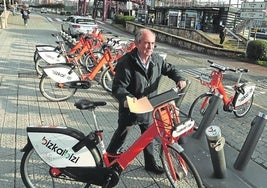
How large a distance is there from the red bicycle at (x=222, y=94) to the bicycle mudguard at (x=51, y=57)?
3720 millimetres

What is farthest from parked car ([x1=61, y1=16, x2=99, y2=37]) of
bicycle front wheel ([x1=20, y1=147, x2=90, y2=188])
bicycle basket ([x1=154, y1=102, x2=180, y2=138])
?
bicycle basket ([x1=154, y1=102, x2=180, y2=138])

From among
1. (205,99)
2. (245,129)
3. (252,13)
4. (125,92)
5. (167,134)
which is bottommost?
(245,129)

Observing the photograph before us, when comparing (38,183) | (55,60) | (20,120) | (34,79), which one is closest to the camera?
(38,183)

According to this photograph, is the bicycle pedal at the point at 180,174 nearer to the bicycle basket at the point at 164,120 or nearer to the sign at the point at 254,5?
the bicycle basket at the point at 164,120

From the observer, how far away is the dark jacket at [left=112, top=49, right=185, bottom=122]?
9.75ft

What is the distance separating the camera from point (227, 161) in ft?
13.8

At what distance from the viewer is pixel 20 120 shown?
505 cm

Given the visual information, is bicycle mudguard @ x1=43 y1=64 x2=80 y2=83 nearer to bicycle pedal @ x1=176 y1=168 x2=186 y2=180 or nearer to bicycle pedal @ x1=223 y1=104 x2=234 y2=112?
bicycle pedal @ x1=223 y1=104 x2=234 y2=112

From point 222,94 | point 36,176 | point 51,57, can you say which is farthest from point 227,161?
point 51,57

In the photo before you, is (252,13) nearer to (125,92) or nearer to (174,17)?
(125,92)

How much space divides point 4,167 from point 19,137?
877mm

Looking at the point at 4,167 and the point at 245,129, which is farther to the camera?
the point at 245,129

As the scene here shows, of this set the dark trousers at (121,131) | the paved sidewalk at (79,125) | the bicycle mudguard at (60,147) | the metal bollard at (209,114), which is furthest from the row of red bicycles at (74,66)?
the bicycle mudguard at (60,147)

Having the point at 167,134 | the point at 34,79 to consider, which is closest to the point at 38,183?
the point at 167,134
